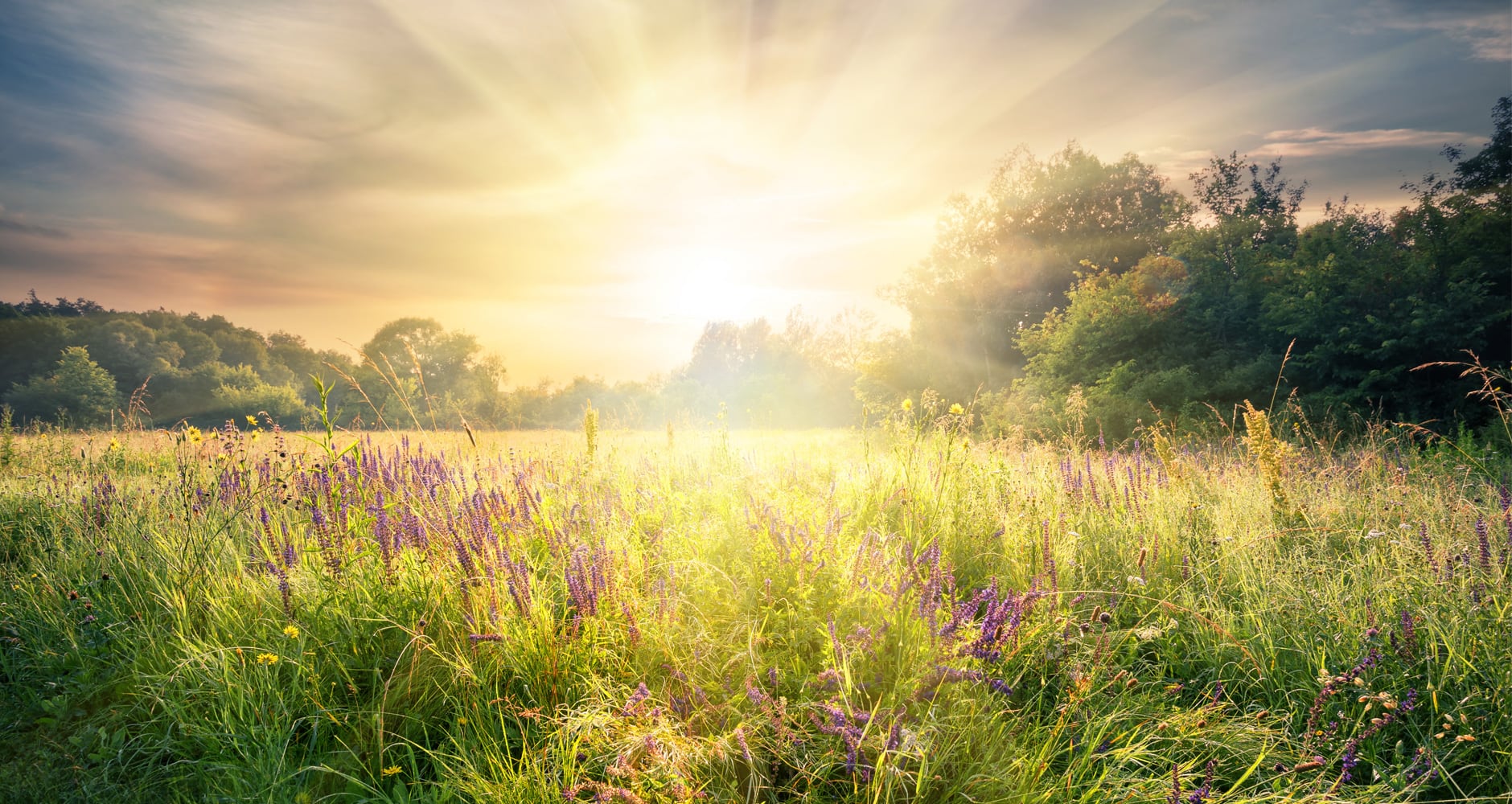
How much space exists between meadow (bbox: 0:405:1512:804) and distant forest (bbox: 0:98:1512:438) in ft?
3.47

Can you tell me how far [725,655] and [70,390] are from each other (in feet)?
120

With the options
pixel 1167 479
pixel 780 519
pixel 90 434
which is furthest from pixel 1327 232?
pixel 90 434

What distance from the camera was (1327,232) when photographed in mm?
14758

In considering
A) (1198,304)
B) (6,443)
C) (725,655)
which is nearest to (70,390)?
(6,443)

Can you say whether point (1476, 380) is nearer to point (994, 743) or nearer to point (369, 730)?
point (994, 743)

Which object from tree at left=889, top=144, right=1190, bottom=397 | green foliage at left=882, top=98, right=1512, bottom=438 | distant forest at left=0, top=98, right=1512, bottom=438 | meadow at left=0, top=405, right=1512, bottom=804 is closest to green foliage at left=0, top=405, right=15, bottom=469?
distant forest at left=0, top=98, right=1512, bottom=438

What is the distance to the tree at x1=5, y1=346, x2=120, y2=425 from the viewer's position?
992 inches

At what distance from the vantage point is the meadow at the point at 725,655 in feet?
6.26

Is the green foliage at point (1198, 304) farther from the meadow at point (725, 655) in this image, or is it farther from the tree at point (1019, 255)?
the meadow at point (725, 655)

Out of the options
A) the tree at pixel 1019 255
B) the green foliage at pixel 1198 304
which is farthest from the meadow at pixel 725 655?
the tree at pixel 1019 255

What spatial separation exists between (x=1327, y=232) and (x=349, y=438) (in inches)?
799

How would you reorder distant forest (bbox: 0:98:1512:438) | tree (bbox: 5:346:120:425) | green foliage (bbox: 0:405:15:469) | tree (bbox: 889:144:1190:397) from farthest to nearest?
1. tree (bbox: 5:346:120:425)
2. tree (bbox: 889:144:1190:397)
3. distant forest (bbox: 0:98:1512:438)
4. green foliage (bbox: 0:405:15:469)

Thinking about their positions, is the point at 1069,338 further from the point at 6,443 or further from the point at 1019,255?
the point at 6,443

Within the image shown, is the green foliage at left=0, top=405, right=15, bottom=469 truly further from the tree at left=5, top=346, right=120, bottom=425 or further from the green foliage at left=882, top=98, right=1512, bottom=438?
the tree at left=5, top=346, right=120, bottom=425
